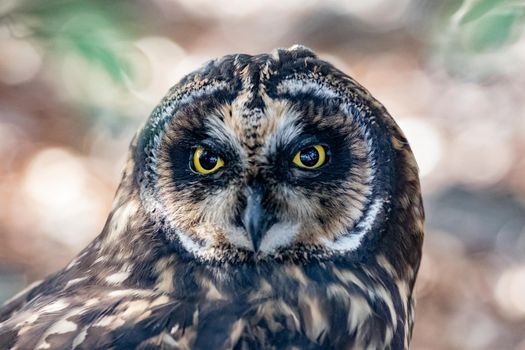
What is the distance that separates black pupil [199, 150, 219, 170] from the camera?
2.15 meters

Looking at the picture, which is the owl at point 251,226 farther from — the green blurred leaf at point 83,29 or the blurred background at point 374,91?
the blurred background at point 374,91

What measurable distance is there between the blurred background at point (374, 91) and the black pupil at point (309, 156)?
1.64ft

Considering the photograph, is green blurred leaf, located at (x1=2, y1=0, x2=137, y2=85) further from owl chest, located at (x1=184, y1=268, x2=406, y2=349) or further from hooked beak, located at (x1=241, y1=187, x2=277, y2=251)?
owl chest, located at (x1=184, y1=268, x2=406, y2=349)

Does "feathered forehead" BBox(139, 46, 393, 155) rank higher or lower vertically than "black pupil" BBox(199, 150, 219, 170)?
higher

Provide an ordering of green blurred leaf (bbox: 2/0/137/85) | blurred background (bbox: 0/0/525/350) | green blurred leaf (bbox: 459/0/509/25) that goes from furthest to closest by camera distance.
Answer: blurred background (bbox: 0/0/525/350), green blurred leaf (bbox: 2/0/137/85), green blurred leaf (bbox: 459/0/509/25)

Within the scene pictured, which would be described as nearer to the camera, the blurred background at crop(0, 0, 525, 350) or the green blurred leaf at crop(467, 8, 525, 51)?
the green blurred leaf at crop(467, 8, 525, 51)

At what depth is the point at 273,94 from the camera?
214cm

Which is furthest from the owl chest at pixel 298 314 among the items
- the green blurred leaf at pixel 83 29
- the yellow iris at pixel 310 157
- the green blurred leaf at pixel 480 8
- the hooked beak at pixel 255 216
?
the green blurred leaf at pixel 480 8

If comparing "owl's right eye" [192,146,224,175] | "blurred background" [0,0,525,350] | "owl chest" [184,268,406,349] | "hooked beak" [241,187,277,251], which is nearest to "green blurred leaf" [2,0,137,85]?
"blurred background" [0,0,525,350]

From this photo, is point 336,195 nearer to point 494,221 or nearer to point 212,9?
point 494,221

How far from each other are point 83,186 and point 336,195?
3043 mm

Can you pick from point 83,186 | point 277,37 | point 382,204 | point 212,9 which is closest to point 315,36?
point 277,37

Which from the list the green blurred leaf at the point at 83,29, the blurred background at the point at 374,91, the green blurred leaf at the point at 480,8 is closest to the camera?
the green blurred leaf at the point at 480,8

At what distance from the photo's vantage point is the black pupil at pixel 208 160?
84.6 inches
